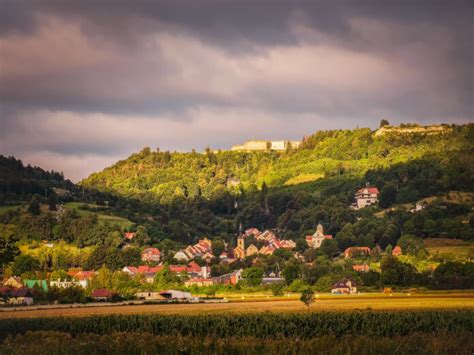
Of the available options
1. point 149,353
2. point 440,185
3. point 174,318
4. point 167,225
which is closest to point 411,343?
point 149,353

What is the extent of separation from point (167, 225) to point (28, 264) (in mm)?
67715

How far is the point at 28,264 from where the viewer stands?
5138 inches

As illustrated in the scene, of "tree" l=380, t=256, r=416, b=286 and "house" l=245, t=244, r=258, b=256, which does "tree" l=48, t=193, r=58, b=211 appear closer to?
"house" l=245, t=244, r=258, b=256

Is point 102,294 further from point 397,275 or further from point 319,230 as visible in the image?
point 319,230

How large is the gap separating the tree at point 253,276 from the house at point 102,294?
25257 millimetres

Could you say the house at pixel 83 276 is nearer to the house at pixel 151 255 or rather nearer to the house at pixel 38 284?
the house at pixel 38 284

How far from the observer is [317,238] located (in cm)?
18075

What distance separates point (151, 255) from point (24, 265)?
36.1 metres

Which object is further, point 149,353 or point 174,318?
point 174,318

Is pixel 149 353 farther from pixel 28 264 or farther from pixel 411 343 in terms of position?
pixel 28 264

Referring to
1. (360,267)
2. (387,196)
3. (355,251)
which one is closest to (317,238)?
(387,196)

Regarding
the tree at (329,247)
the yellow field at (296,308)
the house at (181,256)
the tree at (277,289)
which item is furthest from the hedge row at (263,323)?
the tree at (329,247)

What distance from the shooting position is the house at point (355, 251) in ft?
505

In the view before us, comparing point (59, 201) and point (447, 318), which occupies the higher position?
point (59, 201)
